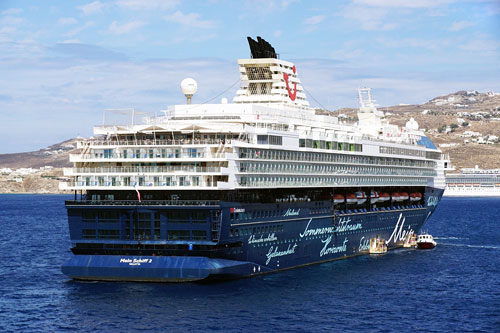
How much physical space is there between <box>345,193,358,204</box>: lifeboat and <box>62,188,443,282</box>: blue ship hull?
3.38 ft

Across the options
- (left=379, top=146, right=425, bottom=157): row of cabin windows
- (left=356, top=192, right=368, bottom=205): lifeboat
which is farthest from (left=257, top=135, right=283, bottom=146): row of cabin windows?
(left=379, top=146, right=425, bottom=157): row of cabin windows

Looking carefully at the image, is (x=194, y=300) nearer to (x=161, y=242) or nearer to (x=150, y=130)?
(x=161, y=242)

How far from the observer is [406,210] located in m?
92.0

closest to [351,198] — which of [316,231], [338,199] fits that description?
[338,199]

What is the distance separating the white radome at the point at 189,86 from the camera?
70875 mm

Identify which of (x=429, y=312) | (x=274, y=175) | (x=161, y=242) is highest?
(x=274, y=175)

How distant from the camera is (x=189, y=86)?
233 ft

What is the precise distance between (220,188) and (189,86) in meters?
14.8

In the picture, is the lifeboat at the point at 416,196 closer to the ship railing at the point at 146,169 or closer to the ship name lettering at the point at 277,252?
the ship name lettering at the point at 277,252

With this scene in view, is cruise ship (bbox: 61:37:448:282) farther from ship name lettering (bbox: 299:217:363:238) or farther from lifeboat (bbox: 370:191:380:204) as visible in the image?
lifeboat (bbox: 370:191:380:204)

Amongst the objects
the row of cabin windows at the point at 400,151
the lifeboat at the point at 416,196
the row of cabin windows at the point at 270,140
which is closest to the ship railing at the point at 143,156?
the row of cabin windows at the point at 270,140

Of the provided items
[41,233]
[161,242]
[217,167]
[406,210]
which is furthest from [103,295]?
[41,233]

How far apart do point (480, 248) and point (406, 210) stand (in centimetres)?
875

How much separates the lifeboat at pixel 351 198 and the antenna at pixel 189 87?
18.3 m
